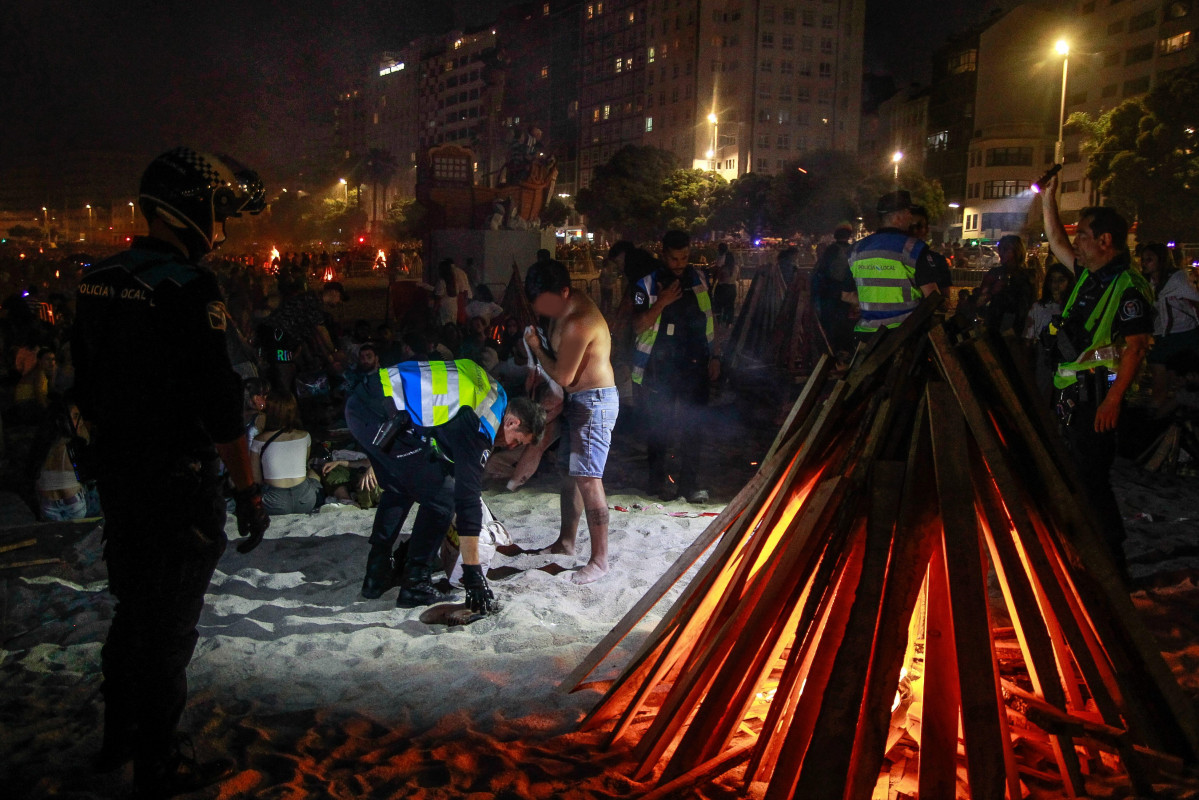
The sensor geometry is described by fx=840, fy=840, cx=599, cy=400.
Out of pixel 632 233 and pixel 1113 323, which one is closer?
pixel 1113 323

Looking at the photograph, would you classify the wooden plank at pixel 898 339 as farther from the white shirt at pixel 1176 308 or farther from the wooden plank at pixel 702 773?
the white shirt at pixel 1176 308

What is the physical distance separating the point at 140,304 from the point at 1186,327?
28.6 ft

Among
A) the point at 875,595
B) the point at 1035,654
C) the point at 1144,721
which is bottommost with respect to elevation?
the point at 1144,721

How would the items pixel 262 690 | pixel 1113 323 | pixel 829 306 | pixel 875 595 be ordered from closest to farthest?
pixel 875 595 < pixel 262 690 < pixel 1113 323 < pixel 829 306

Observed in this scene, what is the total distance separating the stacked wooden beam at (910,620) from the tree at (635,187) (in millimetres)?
49590

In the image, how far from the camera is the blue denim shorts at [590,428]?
16.8ft

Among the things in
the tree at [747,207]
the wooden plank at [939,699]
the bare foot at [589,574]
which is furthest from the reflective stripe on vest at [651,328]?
the tree at [747,207]

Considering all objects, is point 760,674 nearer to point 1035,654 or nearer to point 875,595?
point 875,595

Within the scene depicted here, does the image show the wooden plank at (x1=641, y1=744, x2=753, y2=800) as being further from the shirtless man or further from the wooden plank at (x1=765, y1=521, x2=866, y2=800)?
the shirtless man

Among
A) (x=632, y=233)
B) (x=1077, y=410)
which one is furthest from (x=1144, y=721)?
(x=632, y=233)

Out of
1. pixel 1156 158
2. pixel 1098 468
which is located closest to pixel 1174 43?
pixel 1156 158

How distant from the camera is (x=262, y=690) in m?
3.74

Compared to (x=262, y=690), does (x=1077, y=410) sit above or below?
above

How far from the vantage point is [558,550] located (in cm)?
560
